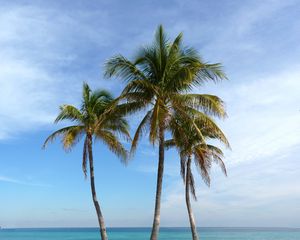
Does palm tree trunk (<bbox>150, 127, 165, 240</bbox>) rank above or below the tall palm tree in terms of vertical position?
below

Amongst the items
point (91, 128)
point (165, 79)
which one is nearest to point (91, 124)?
point (91, 128)

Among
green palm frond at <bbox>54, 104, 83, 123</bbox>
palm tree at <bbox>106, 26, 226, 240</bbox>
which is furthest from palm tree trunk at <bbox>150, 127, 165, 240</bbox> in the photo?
green palm frond at <bbox>54, 104, 83, 123</bbox>

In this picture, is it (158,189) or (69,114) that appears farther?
(69,114)

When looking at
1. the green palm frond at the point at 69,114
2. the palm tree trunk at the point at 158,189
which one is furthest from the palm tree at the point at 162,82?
the green palm frond at the point at 69,114

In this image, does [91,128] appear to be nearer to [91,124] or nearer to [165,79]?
[91,124]

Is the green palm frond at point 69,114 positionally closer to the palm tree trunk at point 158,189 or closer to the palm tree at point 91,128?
the palm tree at point 91,128

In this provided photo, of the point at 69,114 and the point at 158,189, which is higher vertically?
the point at 69,114

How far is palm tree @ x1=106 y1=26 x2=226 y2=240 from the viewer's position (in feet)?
57.5

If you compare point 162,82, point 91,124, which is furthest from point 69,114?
point 162,82

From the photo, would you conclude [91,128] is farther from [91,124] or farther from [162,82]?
[162,82]

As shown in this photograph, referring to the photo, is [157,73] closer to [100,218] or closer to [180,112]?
[180,112]

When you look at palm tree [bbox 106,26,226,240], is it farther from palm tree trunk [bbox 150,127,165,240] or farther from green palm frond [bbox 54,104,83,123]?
green palm frond [bbox 54,104,83,123]

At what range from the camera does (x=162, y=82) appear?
18.0 m

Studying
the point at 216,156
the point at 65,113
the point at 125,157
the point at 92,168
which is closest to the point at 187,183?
the point at 216,156
